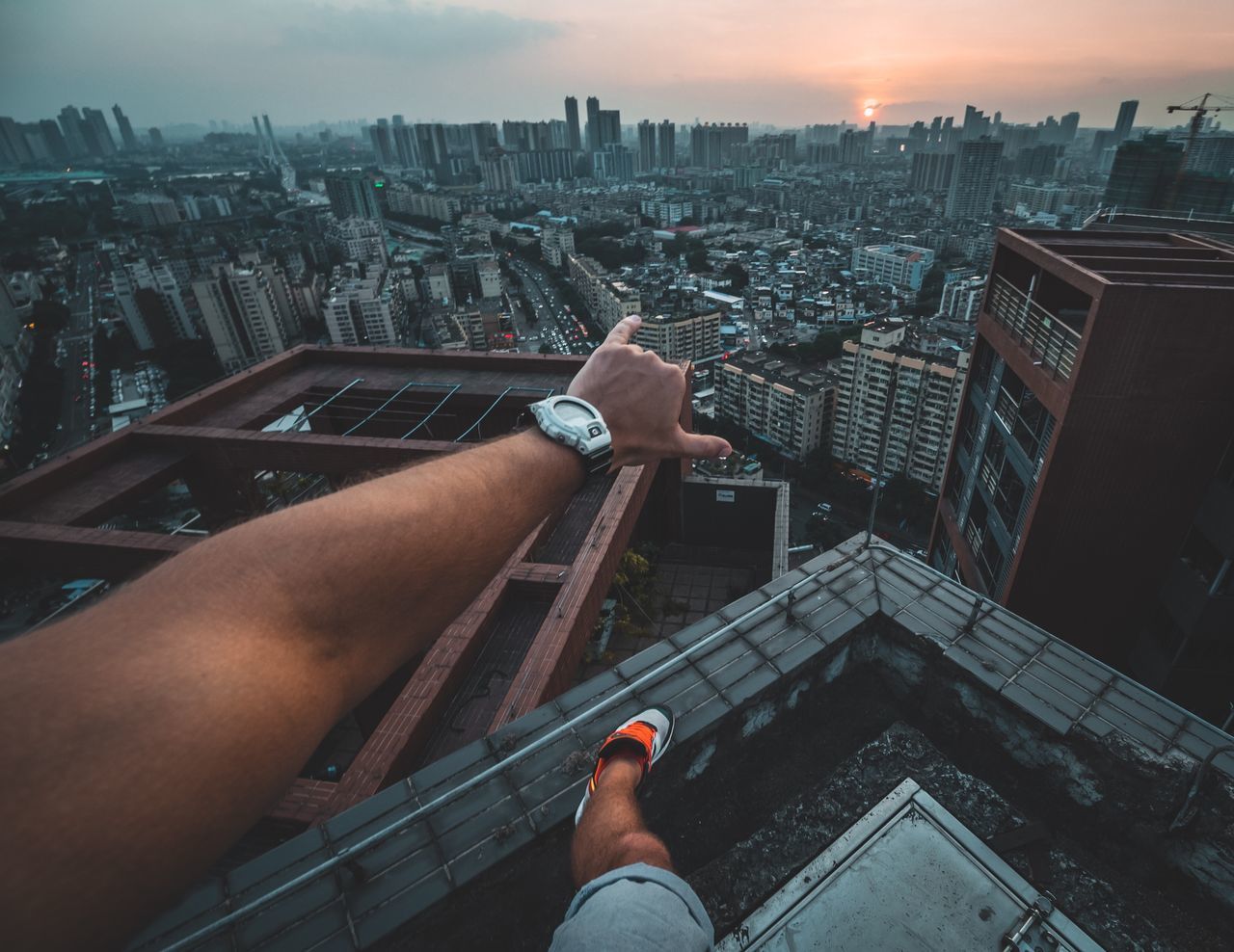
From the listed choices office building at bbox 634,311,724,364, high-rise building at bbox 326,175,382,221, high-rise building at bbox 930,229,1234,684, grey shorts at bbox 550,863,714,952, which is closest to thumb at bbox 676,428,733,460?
grey shorts at bbox 550,863,714,952

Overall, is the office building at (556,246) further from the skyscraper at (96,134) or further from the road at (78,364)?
the skyscraper at (96,134)

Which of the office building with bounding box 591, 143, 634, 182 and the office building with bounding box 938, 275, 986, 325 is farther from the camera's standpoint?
the office building with bounding box 591, 143, 634, 182

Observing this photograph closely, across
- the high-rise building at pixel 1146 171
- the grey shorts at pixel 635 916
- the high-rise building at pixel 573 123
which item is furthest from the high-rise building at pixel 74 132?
the grey shorts at pixel 635 916

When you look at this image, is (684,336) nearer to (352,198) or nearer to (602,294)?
(602,294)

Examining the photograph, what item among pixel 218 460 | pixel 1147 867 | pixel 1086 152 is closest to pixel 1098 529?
pixel 1147 867

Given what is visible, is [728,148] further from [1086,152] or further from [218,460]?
[218,460]

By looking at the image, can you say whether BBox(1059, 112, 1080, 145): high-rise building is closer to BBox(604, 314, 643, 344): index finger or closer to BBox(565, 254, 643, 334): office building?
BBox(565, 254, 643, 334): office building
